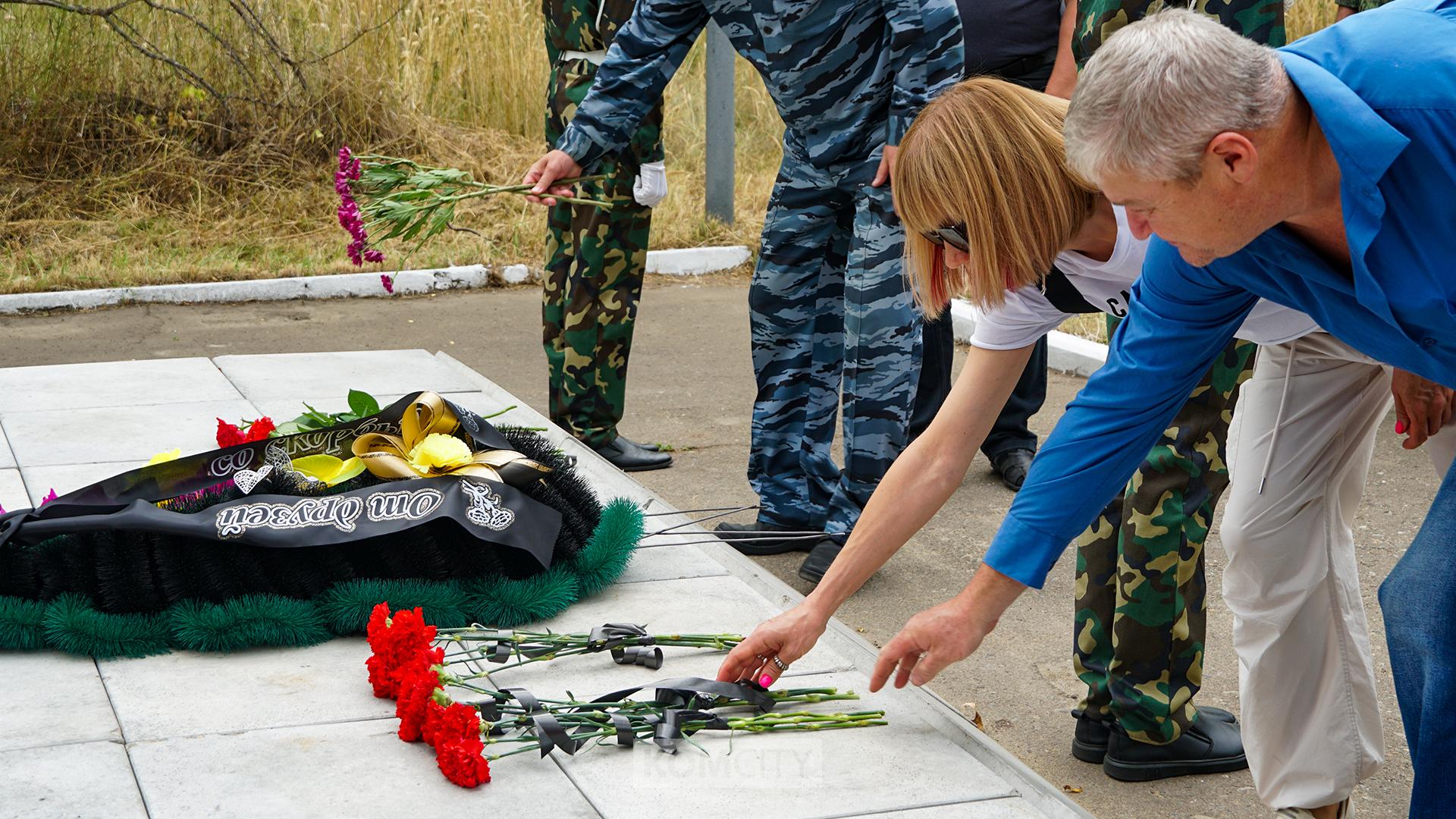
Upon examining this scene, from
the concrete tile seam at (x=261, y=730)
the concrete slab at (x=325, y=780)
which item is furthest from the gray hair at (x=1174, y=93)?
the concrete tile seam at (x=261, y=730)

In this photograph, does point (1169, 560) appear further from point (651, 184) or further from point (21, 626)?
point (651, 184)

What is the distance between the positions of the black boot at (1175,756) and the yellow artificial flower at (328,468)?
64.0 inches

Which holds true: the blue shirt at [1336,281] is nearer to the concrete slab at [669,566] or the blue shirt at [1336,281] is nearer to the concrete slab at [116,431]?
the concrete slab at [669,566]

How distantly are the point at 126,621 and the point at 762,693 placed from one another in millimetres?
1113

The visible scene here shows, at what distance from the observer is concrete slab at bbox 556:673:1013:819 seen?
2.01 m

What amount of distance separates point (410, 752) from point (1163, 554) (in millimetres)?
1403

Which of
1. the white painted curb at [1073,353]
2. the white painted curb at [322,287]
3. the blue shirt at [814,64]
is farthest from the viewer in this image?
the white painted curb at [322,287]

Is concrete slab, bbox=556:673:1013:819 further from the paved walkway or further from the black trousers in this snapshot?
the black trousers

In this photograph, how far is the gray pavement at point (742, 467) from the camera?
2.89m

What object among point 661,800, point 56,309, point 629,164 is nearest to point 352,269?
point 56,309

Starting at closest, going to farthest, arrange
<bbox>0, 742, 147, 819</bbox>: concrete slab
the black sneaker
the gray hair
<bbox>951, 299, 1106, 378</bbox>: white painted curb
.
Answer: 1. the gray hair
2. <bbox>0, 742, 147, 819</bbox>: concrete slab
3. the black sneaker
4. <bbox>951, 299, 1106, 378</bbox>: white painted curb

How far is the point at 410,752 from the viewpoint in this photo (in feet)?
7.02

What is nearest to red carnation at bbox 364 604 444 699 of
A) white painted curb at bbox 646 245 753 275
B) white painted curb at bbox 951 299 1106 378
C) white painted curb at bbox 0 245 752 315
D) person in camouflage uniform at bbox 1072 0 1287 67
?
person in camouflage uniform at bbox 1072 0 1287 67

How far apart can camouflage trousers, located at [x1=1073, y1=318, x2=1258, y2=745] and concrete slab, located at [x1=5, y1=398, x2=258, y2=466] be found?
224 cm
